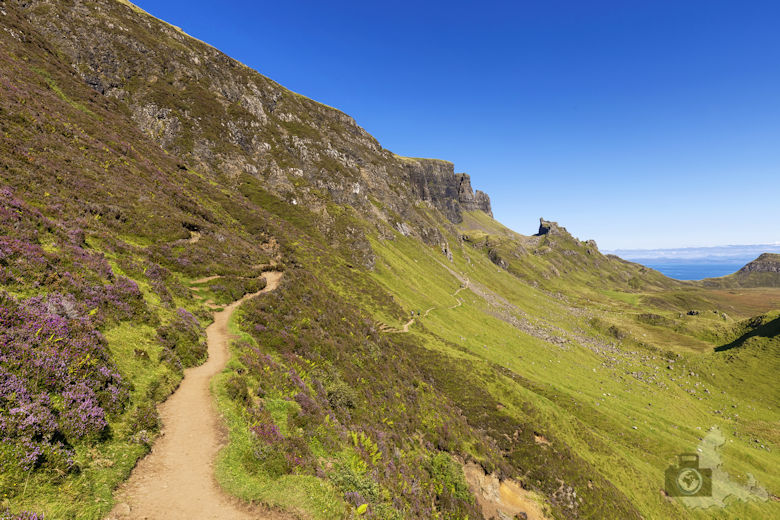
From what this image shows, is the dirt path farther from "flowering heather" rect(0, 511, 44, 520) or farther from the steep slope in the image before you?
"flowering heather" rect(0, 511, 44, 520)

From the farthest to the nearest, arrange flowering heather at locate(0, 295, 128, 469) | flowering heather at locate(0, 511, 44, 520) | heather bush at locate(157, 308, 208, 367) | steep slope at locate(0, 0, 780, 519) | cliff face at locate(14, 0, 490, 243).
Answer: cliff face at locate(14, 0, 490, 243) < heather bush at locate(157, 308, 208, 367) < steep slope at locate(0, 0, 780, 519) < flowering heather at locate(0, 295, 128, 469) < flowering heather at locate(0, 511, 44, 520)

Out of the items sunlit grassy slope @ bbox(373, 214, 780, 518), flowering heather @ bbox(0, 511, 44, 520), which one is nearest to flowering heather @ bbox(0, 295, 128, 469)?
flowering heather @ bbox(0, 511, 44, 520)

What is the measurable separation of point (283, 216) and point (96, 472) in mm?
73956

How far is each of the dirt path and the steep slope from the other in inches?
22.9

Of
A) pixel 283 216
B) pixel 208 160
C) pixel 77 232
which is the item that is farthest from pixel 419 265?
pixel 77 232

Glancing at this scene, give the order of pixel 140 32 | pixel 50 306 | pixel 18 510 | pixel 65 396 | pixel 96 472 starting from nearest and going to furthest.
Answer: pixel 18 510
pixel 96 472
pixel 65 396
pixel 50 306
pixel 140 32

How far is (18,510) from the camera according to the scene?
6535 mm

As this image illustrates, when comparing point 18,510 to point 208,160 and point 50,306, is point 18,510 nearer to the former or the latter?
point 50,306
